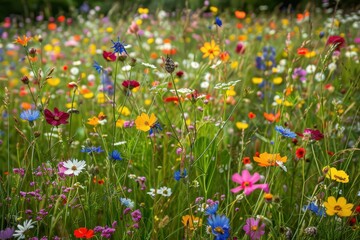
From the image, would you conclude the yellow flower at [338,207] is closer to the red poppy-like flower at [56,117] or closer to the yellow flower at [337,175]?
the yellow flower at [337,175]

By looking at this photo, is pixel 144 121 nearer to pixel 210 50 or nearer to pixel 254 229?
pixel 254 229

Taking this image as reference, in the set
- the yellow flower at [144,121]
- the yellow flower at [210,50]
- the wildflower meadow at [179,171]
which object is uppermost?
the yellow flower at [210,50]

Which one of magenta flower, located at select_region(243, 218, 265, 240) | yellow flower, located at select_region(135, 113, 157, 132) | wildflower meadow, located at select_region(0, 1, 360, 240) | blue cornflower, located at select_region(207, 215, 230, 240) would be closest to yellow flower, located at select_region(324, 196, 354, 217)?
wildflower meadow, located at select_region(0, 1, 360, 240)

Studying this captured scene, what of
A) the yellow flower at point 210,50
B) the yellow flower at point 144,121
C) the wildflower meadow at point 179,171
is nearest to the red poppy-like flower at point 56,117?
the wildflower meadow at point 179,171

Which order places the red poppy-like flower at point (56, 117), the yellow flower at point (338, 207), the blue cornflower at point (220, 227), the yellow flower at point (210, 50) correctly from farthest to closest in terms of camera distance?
the yellow flower at point (210, 50)
the red poppy-like flower at point (56, 117)
the yellow flower at point (338, 207)
the blue cornflower at point (220, 227)

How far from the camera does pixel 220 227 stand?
0.94 meters

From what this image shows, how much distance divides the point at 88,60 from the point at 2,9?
492 cm

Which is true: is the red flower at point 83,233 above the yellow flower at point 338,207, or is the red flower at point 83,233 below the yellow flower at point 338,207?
below

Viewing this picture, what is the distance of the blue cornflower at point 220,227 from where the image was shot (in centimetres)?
93

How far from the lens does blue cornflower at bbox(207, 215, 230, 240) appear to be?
93 centimetres

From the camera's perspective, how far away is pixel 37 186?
4.43 ft

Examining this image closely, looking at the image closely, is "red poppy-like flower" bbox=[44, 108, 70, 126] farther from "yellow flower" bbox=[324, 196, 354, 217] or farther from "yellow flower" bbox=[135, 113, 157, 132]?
"yellow flower" bbox=[324, 196, 354, 217]

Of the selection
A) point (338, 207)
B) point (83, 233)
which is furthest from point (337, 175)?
point (83, 233)

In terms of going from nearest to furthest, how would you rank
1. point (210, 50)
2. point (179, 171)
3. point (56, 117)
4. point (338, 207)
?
point (338, 207)
point (56, 117)
point (179, 171)
point (210, 50)
